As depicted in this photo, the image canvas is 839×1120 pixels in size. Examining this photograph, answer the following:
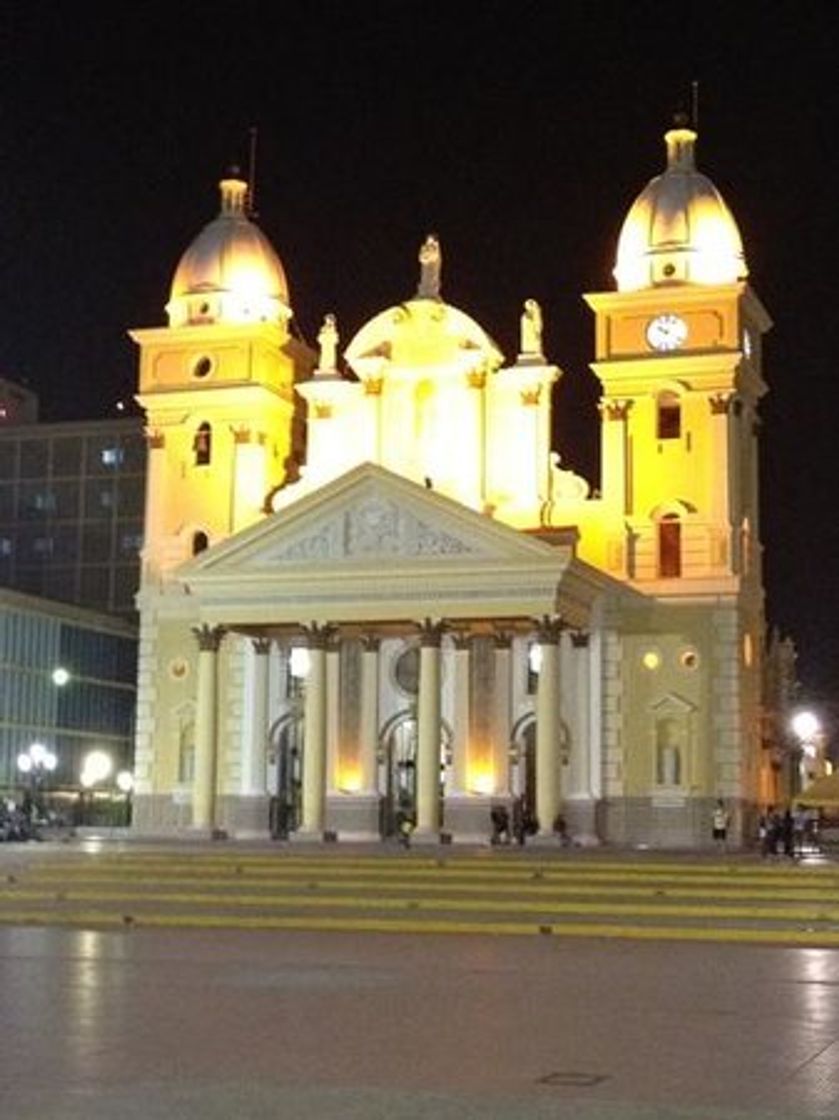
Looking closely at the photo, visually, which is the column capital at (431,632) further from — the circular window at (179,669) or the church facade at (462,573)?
the circular window at (179,669)

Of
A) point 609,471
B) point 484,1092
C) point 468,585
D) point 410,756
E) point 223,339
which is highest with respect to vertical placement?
point 223,339

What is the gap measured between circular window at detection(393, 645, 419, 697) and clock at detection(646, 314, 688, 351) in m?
13.5

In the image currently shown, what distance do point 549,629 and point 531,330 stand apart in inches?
524

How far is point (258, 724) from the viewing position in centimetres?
6319

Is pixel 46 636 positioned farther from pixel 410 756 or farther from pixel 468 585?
pixel 468 585

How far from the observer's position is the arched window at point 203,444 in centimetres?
6750

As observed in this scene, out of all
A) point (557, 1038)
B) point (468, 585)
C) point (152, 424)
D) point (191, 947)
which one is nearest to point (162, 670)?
point (152, 424)

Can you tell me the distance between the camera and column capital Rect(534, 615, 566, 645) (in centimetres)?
5559

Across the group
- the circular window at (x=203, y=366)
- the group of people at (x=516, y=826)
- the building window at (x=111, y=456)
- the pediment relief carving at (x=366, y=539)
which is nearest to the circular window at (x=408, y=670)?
the pediment relief carving at (x=366, y=539)

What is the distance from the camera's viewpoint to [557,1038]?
47.0 feet

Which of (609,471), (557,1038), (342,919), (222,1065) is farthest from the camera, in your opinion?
(609,471)

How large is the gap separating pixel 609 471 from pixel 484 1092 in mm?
51257

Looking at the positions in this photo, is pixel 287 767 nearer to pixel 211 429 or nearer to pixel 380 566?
pixel 380 566

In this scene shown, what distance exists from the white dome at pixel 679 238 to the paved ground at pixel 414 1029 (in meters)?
41.9
